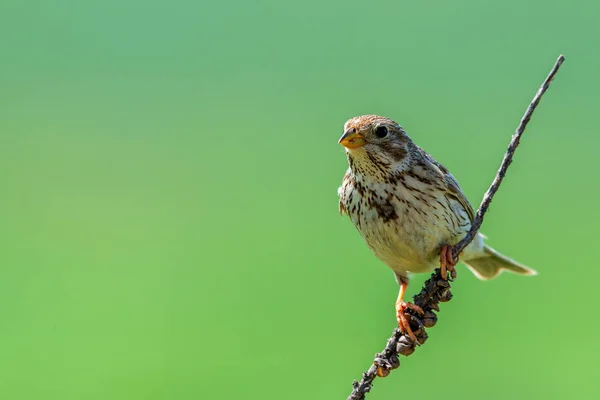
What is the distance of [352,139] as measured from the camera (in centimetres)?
438

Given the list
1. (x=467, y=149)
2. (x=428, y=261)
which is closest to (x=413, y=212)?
(x=428, y=261)

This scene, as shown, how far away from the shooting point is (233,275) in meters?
11.2

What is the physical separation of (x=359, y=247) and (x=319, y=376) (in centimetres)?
312

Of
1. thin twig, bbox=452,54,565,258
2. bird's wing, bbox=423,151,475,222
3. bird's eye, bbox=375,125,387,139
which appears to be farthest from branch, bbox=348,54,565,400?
bird's wing, bbox=423,151,475,222

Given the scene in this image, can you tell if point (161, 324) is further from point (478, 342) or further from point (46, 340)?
point (478, 342)

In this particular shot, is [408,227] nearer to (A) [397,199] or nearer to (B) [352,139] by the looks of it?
(A) [397,199]

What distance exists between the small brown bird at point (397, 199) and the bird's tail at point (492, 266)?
1381 mm

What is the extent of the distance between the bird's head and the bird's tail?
1.72m

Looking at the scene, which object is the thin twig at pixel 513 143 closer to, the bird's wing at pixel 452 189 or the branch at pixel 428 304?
the branch at pixel 428 304

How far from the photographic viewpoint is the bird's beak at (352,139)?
4.33 m

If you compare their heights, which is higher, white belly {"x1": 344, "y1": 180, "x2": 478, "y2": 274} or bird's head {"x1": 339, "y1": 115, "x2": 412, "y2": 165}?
bird's head {"x1": 339, "y1": 115, "x2": 412, "y2": 165}

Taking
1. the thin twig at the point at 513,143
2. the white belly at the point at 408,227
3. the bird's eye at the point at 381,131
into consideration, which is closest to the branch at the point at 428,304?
the thin twig at the point at 513,143

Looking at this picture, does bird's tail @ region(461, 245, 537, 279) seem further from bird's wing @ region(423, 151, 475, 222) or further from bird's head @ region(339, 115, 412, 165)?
bird's head @ region(339, 115, 412, 165)

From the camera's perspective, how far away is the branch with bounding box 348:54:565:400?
2.41 meters
